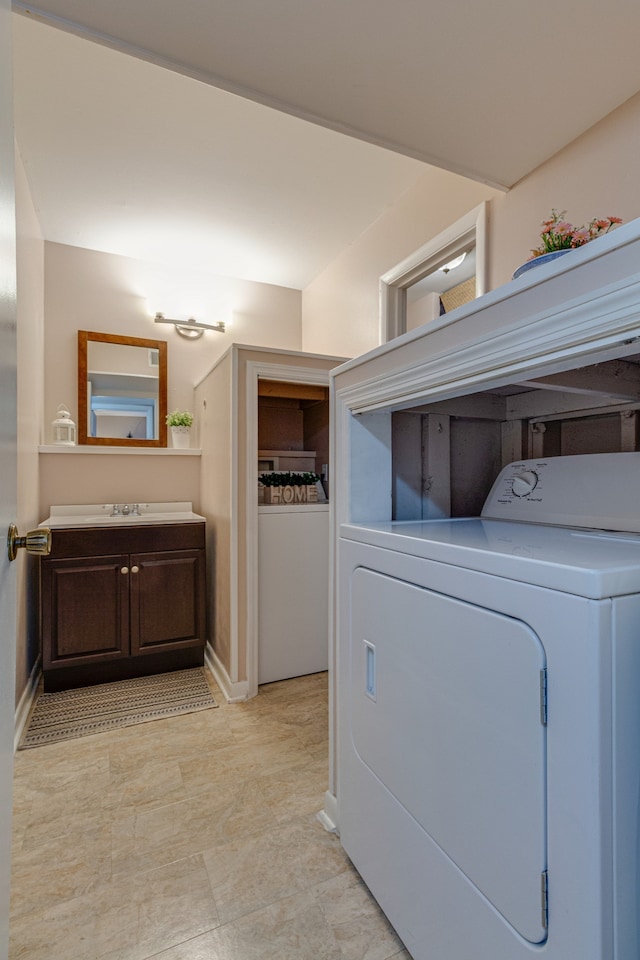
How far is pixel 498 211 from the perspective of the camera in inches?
72.1

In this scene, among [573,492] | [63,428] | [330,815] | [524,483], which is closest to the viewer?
[573,492]

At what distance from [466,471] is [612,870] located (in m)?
1.06

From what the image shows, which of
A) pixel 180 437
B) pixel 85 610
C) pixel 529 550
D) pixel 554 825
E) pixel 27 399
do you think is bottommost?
pixel 85 610

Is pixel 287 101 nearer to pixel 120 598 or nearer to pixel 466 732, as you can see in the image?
pixel 466 732

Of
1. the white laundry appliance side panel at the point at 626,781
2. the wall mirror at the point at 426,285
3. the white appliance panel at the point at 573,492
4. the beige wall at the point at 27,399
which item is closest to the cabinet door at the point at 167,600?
the beige wall at the point at 27,399

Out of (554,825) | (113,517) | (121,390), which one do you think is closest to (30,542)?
(554,825)

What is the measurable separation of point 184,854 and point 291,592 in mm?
1376

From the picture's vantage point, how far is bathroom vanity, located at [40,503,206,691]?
243 cm

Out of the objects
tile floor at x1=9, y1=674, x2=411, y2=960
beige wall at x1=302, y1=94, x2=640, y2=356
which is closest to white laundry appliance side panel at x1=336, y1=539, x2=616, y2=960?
tile floor at x1=9, y1=674, x2=411, y2=960

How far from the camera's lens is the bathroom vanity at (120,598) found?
7.97ft

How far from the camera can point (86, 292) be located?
122 inches

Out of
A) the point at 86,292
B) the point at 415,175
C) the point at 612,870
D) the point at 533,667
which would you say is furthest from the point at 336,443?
the point at 86,292

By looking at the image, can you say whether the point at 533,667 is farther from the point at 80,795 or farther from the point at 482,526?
the point at 80,795

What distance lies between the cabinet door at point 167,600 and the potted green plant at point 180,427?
2.93 feet
